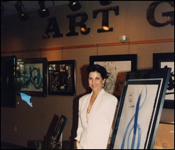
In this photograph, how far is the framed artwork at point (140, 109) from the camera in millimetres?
565

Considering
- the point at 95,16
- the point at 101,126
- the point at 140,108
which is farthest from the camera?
the point at 95,16

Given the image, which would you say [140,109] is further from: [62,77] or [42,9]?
[62,77]

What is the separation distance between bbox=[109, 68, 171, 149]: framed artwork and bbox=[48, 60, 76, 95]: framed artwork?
271 centimetres

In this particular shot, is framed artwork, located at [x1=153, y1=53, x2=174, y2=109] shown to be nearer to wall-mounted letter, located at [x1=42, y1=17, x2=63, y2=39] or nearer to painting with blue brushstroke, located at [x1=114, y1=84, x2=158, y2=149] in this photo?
wall-mounted letter, located at [x1=42, y1=17, x2=63, y2=39]

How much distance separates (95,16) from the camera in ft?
10.6

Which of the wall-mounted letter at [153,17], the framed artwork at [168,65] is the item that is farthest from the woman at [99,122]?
the wall-mounted letter at [153,17]

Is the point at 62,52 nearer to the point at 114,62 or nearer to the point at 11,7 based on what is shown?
the point at 114,62

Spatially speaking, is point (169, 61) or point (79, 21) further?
point (79, 21)

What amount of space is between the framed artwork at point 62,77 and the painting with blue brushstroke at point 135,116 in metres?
2.72

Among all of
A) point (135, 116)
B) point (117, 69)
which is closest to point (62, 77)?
point (117, 69)

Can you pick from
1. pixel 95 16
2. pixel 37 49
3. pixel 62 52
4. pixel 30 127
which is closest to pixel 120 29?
pixel 95 16

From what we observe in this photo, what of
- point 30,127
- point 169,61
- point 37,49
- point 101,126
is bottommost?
point 30,127

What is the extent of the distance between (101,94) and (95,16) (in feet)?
7.43

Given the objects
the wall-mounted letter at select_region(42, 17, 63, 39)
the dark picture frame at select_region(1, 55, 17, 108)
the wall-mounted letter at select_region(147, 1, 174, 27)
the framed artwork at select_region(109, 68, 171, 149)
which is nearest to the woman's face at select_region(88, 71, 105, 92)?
the dark picture frame at select_region(1, 55, 17, 108)
